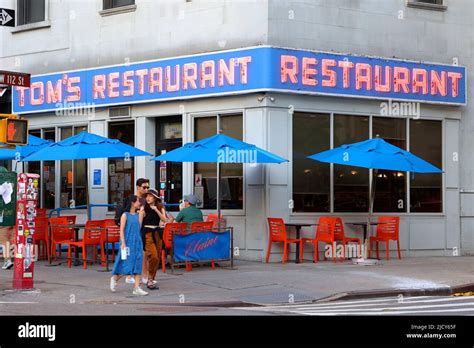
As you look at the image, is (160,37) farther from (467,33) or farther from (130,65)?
(467,33)

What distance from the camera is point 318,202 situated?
21.4 meters

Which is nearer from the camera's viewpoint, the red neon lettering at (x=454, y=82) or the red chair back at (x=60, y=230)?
the red chair back at (x=60, y=230)

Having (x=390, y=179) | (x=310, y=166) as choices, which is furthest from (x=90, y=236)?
(x=390, y=179)

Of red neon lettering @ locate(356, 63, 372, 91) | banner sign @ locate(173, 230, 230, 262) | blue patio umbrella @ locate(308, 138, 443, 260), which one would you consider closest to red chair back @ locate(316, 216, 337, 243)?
blue patio umbrella @ locate(308, 138, 443, 260)

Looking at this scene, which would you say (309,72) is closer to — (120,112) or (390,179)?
(390,179)

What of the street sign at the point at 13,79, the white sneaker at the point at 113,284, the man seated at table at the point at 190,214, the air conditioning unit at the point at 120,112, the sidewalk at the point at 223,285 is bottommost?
the sidewalk at the point at 223,285

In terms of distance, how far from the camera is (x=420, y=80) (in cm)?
2244

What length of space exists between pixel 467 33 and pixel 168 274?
1112 cm

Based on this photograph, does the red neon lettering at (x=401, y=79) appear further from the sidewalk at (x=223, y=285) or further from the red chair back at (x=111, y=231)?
the red chair back at (x=111, y=231)

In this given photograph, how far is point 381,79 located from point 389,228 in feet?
12.3

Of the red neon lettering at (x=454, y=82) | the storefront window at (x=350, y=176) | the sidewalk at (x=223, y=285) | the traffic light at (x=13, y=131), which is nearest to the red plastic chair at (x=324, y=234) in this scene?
the sidewalk at (x=223, y=285)

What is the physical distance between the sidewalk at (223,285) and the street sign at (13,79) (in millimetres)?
3662

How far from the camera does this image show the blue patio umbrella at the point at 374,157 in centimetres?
1930
